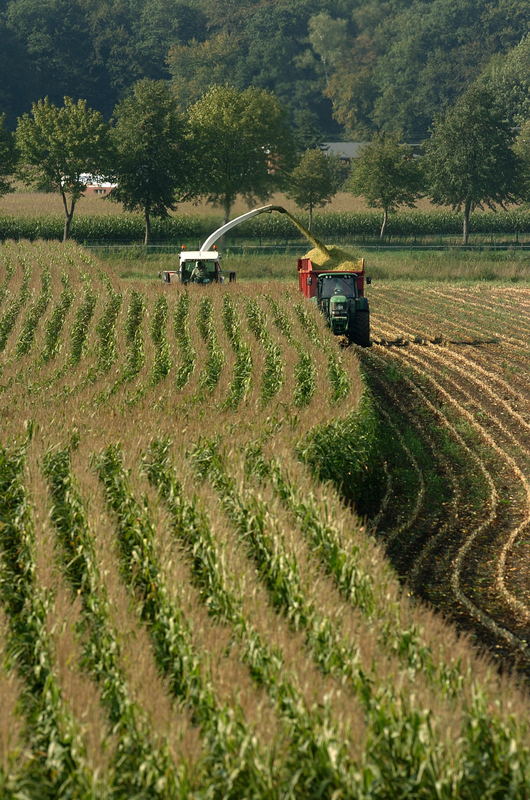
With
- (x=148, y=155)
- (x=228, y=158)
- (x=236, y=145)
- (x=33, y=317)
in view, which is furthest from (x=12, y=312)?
(x=236, y=145)

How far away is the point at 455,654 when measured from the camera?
9.94 m

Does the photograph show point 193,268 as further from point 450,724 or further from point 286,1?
point 286,1

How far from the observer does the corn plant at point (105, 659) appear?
27.1 feet

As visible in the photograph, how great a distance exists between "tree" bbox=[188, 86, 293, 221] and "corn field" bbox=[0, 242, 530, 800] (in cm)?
5064

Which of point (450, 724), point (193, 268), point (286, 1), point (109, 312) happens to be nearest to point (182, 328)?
point (109, 312)

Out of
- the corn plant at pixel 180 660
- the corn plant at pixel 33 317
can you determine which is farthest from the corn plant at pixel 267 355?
the corn plant at pixel 180 660

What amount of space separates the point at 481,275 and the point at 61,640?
45888 mm

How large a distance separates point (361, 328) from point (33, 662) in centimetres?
2125

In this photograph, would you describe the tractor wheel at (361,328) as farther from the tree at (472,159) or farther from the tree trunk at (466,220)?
the tree at (472,159)

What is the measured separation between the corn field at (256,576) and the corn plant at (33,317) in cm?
83

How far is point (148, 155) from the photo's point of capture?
70.6 meters

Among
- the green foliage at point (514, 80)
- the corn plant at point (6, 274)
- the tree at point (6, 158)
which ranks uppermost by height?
the green foliage at point (514, 80)

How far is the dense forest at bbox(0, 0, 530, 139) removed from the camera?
127 m

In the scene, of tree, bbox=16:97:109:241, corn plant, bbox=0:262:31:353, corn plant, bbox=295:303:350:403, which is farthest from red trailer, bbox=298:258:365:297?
tree, bbox=16:97:109:241
